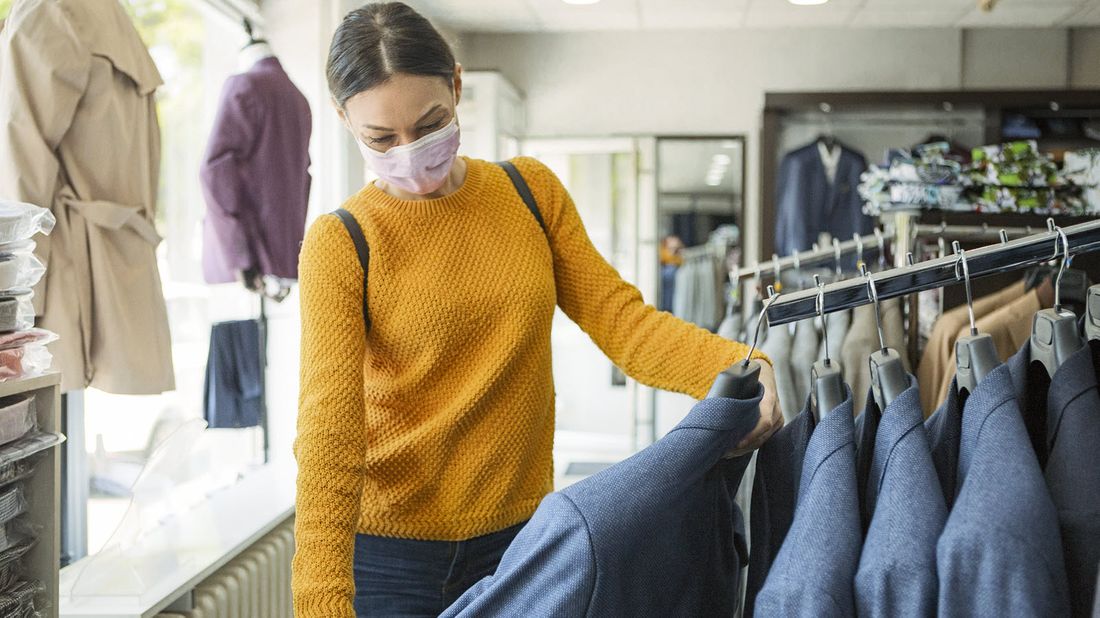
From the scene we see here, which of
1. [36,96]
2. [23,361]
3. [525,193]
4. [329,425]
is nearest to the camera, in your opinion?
[329,425]

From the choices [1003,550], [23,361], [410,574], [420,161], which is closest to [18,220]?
[23,361]

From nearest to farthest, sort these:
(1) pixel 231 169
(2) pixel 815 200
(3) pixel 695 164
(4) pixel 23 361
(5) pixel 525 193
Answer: (5) pixel 525 193 < (4) pixel 23 361 < (1) pixel 231 169 < (2) pixel 815 200 < (3) pixel 695 164

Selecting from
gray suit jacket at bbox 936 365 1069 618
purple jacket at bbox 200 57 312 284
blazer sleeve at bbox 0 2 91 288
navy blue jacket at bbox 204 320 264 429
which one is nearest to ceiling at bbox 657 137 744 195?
purple jacket at bbox 200 57 312 284

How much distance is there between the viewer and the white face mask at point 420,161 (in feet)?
3.42

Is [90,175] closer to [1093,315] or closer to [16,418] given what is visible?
[16,418]

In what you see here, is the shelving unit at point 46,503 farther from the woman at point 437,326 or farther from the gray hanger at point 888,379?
the gray hanger at point 888,379

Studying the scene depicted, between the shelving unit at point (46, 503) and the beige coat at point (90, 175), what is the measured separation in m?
0.42

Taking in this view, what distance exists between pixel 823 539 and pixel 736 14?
4.45 metres

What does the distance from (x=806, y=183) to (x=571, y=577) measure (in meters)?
4.30

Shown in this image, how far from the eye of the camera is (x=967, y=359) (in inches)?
31.8

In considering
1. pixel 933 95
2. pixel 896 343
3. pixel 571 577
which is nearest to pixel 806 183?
pixel 933 95

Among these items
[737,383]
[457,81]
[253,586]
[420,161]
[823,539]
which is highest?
[457,81]

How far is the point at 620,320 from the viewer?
109 centimetres

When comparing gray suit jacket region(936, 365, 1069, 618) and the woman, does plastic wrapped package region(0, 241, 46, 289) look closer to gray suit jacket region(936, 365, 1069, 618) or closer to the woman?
the woman
